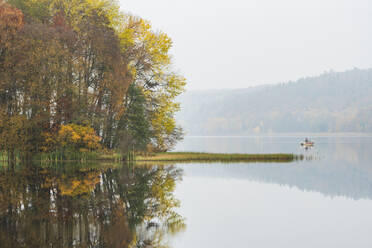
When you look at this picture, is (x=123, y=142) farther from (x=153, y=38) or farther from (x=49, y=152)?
(x=153, y=38)

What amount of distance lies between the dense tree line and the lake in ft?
42.1

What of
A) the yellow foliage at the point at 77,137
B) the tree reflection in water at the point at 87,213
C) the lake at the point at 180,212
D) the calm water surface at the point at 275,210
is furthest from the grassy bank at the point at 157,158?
the tree reflection in water at the point at 87,213

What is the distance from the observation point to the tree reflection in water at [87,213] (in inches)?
403

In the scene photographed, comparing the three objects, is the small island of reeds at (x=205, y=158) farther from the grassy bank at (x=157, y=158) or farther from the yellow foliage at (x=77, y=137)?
the yellow foliage at (x=77, y=137)

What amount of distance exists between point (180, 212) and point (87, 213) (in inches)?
120

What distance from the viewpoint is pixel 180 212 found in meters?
14.2

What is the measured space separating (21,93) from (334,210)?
29.6m

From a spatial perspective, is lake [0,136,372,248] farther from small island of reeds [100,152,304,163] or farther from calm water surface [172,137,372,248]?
small island of reeds [100,152,304,163]

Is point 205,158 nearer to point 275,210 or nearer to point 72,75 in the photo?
point 72,75

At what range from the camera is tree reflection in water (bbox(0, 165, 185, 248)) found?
1023 cm

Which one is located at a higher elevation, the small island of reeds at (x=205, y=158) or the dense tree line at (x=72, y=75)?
the dense tree line at (x=72, y=75)

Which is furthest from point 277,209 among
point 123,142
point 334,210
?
point 123,142

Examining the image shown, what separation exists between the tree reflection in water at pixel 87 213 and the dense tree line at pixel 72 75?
15123mm

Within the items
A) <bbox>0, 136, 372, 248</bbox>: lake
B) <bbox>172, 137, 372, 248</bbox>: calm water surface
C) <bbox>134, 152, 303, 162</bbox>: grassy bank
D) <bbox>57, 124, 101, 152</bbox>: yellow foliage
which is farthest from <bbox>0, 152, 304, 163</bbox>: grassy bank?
<bbox>0, 136, 372, 248</bbox>: lake
